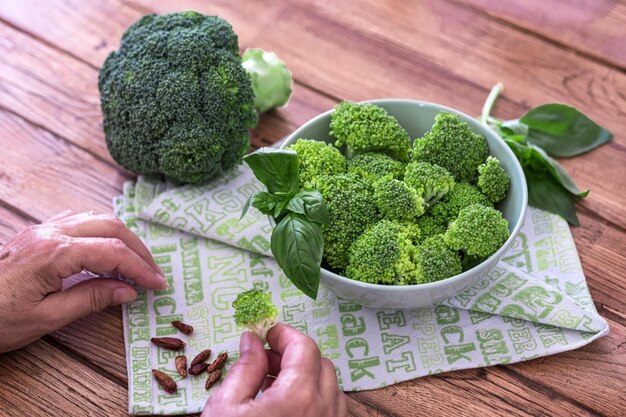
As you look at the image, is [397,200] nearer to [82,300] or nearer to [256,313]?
[256,313]

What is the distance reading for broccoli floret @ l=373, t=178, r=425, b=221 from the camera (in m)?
1.21

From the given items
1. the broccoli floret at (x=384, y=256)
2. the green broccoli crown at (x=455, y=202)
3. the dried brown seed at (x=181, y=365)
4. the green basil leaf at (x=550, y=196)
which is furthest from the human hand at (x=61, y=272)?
the green basil leaf at (x=550, y=196)

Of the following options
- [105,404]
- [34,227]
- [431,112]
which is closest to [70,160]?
[34,227]

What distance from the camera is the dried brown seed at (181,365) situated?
1241mm

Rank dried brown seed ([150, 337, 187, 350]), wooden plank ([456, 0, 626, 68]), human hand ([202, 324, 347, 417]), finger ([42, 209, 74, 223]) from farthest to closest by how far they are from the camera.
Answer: wooden plank ([456, 0, 626, 68])
finger ([42, 209, 74, 223])
dried brown seed ([150, 337, 187, 350])
human hand ([202, 324, 347, 417])

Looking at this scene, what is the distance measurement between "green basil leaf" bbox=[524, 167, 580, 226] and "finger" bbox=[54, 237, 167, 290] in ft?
2.37

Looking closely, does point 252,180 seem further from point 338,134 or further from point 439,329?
point 439,329

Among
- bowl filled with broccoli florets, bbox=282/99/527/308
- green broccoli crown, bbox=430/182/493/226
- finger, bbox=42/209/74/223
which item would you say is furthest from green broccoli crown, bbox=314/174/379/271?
finger, bbox=42/209/74/223

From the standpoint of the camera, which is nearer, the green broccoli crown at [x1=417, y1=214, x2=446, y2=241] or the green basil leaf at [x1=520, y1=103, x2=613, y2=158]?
the green broccoli crown at [x1=417, y1=214, x2=446, y2=241]

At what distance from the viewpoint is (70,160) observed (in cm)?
157

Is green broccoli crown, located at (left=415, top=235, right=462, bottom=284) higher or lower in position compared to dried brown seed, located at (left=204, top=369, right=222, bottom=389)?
higher

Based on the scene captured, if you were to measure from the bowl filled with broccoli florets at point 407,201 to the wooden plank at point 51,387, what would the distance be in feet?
1.31

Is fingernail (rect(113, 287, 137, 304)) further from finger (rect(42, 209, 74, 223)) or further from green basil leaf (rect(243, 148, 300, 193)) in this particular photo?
green basil leaf (rect(243, 148, 300, 193))

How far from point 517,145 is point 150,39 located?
73 centimetres
